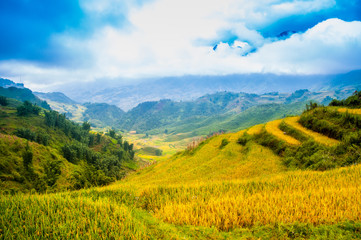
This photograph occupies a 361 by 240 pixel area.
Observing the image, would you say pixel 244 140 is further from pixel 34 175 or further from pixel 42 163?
pixel 42 163

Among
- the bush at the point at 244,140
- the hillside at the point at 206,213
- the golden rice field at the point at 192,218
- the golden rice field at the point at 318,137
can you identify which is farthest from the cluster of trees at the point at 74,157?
the golden rice field at the point at 318,137

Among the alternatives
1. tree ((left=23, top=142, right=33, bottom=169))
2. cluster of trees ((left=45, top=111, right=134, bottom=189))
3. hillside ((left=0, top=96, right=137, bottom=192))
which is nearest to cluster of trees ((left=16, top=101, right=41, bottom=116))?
hillside ((left=0, top=96, right=137, bottom=192))

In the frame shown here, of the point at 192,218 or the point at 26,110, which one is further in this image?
the point at 26,110

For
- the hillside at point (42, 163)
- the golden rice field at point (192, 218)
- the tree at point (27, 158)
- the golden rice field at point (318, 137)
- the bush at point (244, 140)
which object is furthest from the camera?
the tree at point (27, 158)

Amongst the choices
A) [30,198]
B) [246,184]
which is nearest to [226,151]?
[246,184]

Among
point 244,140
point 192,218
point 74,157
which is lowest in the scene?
point 74,157

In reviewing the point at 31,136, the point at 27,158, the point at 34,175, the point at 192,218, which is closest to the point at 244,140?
the point at 192,218

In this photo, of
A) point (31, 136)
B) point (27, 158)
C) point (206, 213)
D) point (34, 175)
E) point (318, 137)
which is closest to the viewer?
point (206, 213)

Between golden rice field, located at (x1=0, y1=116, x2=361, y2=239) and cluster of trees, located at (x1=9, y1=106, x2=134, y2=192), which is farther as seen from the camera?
cluster of trees, located at (x1=9, y1=106, x2=134, y2=192)

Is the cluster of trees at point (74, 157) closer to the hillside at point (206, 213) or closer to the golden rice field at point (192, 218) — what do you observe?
the hillside at point (206, 213)

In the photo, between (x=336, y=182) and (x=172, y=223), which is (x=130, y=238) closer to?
(x=172, y=223)

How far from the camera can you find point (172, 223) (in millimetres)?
4629

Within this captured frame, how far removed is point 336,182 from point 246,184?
3497 millimetres

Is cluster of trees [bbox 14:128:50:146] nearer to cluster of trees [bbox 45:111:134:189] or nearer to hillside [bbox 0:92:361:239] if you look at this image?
cluster of trees [bbox 45:111:134:189]
